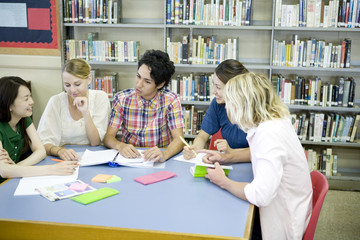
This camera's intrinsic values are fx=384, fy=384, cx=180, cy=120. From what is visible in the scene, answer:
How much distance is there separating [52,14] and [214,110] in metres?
2.54

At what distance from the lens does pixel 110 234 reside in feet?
4.23

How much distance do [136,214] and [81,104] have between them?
3.70 feet

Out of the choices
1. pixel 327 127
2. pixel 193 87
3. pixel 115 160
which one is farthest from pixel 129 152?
pixel 327 127

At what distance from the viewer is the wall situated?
4254 mm

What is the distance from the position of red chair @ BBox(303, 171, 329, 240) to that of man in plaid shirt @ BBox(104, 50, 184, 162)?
0.88 m

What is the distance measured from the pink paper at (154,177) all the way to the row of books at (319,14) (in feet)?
8.03

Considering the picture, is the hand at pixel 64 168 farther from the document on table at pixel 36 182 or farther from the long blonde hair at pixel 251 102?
the long blonde hair at pixel 251 102

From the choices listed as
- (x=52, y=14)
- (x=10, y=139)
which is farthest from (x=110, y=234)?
(x=52, y=14)

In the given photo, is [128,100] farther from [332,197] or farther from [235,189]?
[332,197]

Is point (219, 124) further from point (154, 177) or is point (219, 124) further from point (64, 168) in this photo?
point (64, 168)

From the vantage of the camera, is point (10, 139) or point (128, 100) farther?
point (128, 100)

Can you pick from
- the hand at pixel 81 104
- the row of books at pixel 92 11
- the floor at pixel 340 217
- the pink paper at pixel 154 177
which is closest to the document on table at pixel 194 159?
the pink paper at pixel 154 177

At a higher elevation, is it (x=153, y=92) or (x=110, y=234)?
(x=153, y=92)

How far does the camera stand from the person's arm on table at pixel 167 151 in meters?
1.98
